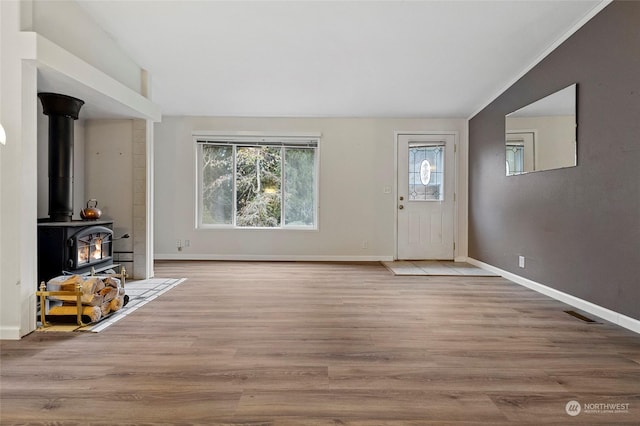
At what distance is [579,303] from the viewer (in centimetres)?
308

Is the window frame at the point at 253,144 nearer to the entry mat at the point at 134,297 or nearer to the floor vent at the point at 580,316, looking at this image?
the entry mat at the point at 134,297

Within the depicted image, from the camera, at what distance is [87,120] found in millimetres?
4141

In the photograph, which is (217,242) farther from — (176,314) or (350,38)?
(350,38)

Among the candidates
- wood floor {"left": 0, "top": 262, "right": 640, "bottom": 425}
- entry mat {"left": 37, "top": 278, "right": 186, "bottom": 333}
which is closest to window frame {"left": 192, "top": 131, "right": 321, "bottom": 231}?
entry mat {"left": 37, "top": 278, "right": 186, "bottom": 333}

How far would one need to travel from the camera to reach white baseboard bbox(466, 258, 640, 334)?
2551mm

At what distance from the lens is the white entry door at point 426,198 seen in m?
5.87

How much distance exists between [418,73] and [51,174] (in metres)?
4.03

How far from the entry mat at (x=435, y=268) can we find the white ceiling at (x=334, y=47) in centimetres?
244

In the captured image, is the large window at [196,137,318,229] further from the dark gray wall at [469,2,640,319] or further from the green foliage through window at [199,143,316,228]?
the dark gray wall at [469,2,640,319]

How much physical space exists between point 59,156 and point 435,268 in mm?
4753

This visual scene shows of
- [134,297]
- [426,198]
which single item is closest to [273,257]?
[134,297]

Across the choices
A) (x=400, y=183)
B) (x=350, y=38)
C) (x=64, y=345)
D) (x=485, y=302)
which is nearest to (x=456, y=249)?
(x=400, y=183)

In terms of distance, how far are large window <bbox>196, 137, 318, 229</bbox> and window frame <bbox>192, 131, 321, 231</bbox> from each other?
0.06ft

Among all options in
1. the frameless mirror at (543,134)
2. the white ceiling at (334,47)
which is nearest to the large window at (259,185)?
the white ceiling at (334,47)
